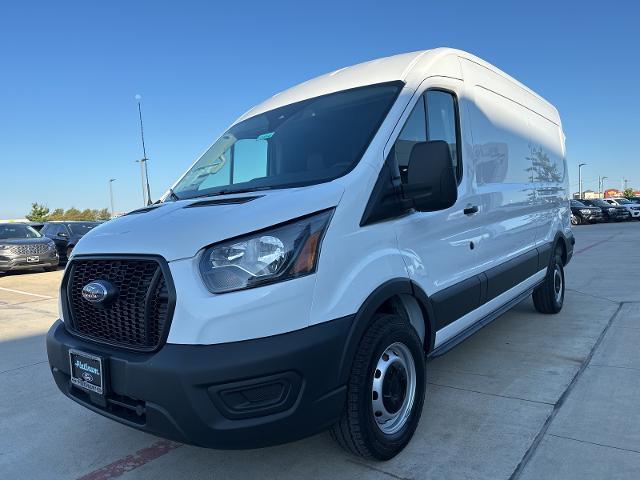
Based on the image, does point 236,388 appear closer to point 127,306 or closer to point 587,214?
point 127,306

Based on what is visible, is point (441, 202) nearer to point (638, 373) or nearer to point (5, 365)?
point (638, 373)

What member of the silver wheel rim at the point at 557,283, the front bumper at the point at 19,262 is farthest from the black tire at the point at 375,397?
the front bumper at the point at 19,262

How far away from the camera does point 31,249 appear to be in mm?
14391

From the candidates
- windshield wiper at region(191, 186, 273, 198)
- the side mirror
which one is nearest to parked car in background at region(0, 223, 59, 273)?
windshield wiper at region(191, 186, 273, 198)

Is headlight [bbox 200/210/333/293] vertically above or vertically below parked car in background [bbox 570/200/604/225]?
above

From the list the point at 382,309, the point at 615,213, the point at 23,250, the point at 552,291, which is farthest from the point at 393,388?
the point at 615,213

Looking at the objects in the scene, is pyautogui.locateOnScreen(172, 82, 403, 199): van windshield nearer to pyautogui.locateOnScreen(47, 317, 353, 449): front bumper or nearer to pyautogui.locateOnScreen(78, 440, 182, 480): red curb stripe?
pyautogui.locateOnScreen(47, 317, 353, 449): front bumper

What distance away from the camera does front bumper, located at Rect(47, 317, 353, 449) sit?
2158 millimetres

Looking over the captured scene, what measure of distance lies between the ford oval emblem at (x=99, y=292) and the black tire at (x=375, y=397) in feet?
4.06

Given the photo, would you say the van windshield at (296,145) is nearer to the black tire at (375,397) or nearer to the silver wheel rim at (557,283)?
the black tire at (375,397)

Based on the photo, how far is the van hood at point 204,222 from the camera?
2275mm

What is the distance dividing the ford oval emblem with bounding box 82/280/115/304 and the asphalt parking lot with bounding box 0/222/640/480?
1090 millimetres

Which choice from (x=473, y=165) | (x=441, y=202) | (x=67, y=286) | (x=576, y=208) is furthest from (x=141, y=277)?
(x=576, y=208)

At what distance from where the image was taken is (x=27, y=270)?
615 inches
